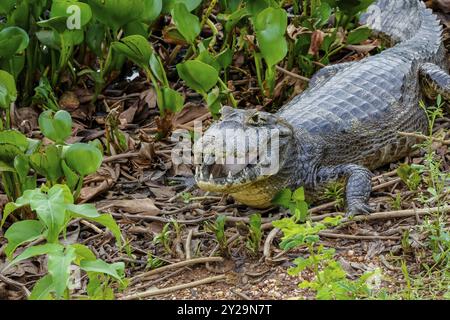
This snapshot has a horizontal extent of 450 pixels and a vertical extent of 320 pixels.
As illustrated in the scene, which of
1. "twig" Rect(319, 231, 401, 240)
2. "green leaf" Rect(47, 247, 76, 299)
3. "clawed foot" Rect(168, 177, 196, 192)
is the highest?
"green leaf" Rect(47, 247, 76, 299)

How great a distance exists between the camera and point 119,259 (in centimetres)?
464

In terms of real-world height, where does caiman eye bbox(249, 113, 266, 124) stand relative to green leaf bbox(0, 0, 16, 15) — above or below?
below

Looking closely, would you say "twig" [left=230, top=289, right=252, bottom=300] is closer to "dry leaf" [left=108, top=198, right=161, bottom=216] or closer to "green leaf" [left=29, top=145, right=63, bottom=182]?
"dry leaf" [left=108, top=198, right=161, bottom=216]

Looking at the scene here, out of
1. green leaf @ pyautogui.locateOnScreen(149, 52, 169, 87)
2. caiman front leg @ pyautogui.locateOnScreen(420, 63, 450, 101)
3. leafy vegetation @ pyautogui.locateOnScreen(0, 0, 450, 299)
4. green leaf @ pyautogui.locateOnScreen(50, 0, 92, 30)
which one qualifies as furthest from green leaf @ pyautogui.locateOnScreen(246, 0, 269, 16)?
caiman front leg @ pyautogui.locateOnScreen(420, 63, 450, 101)

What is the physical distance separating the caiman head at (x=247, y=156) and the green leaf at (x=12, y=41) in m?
1.44

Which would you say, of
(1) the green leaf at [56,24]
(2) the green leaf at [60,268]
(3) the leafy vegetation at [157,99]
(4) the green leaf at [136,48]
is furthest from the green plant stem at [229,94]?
(2) the green leaf at [60,268]

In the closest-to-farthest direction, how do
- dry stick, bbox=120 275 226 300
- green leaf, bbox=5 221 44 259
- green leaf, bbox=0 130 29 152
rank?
1. green leaf, bbox=5 221 44 259
2. dry stick, bbox=120 275 226 300
3. green leaf, bbox=0 130 29 152

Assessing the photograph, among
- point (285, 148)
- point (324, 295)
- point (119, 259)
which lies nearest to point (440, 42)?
point (285, 148)

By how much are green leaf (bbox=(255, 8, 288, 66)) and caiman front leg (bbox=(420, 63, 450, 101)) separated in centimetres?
114

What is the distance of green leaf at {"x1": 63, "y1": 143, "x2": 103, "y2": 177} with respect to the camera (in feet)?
14.9

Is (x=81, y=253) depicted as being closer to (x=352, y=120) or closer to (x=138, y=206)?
(x=138, y=206)

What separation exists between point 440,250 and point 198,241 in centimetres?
123

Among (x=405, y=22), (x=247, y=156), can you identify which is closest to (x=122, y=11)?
(x=247, y=156)

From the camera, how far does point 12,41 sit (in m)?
5.52
